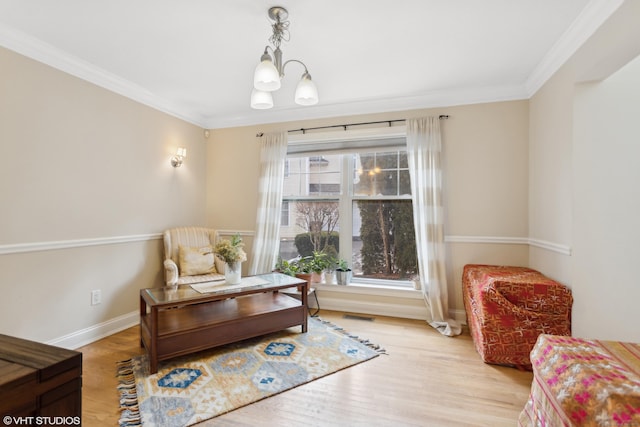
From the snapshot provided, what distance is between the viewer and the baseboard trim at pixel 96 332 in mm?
2590

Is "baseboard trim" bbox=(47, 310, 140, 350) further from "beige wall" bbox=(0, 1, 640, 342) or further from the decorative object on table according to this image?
the decorative object on table

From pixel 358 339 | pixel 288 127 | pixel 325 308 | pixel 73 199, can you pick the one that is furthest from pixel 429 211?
pixel 73 199

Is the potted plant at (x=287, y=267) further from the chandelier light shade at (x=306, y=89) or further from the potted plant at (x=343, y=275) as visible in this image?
the chandelier light shade at (x=306, y=89)

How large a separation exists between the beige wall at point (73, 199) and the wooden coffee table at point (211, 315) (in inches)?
26.3

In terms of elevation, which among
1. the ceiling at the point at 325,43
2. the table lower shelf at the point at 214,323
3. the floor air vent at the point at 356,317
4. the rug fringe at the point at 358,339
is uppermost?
the ceiling at the point at 325,43

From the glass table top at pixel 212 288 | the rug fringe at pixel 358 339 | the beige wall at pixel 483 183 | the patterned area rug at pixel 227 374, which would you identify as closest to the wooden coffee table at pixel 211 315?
the glass table top at pixel 212 288

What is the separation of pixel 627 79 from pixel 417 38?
1.46 m

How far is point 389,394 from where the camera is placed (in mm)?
2025

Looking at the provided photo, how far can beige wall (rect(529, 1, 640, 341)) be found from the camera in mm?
1983

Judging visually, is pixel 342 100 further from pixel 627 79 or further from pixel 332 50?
pixel 627 79

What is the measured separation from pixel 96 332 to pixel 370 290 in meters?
2.81

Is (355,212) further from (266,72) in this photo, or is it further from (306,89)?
(266,72)

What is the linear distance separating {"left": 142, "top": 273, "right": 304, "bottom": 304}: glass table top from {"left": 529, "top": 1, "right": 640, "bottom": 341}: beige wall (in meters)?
2.27

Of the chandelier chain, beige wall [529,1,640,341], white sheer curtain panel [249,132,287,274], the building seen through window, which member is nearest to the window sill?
the building seen through window
